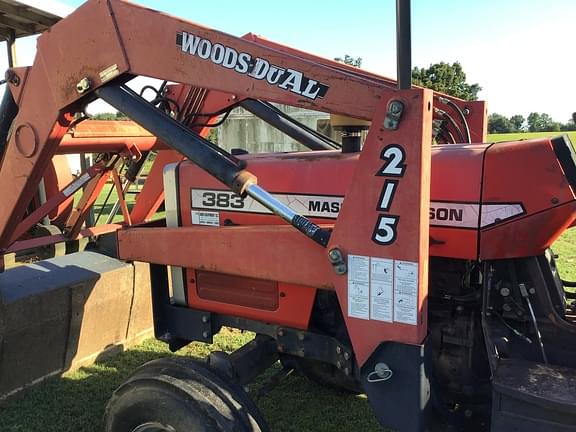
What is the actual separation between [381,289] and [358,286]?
9cm

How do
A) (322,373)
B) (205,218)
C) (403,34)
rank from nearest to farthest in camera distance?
(403,34) < (205,218) < (322,373)

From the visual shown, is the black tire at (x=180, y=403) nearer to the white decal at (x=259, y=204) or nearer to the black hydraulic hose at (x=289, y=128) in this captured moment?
the white decal at (x=259, y=204)

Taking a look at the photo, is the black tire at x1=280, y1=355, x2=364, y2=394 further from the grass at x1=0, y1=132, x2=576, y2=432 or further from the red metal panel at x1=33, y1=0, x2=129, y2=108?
the red metal panel at x1=33, y1=0, x2=129, y2=108

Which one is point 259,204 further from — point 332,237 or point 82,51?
point 82,51

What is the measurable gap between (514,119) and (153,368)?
56.7 metres

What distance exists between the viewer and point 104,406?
3215 mm

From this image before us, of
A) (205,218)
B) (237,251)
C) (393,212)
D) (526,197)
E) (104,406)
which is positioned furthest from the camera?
(104,406)

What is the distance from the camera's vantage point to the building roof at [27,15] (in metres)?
6.18

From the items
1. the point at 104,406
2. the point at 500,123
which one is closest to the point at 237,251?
the point at 104,406

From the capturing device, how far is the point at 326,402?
3381mm

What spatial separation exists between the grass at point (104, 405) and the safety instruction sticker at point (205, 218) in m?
1.34

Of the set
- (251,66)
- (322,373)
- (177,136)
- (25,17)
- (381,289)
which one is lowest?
(322,373)

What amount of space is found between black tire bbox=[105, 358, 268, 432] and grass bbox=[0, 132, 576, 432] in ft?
3.23

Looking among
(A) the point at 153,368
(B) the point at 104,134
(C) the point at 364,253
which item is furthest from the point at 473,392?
(B) the point at 104,134
